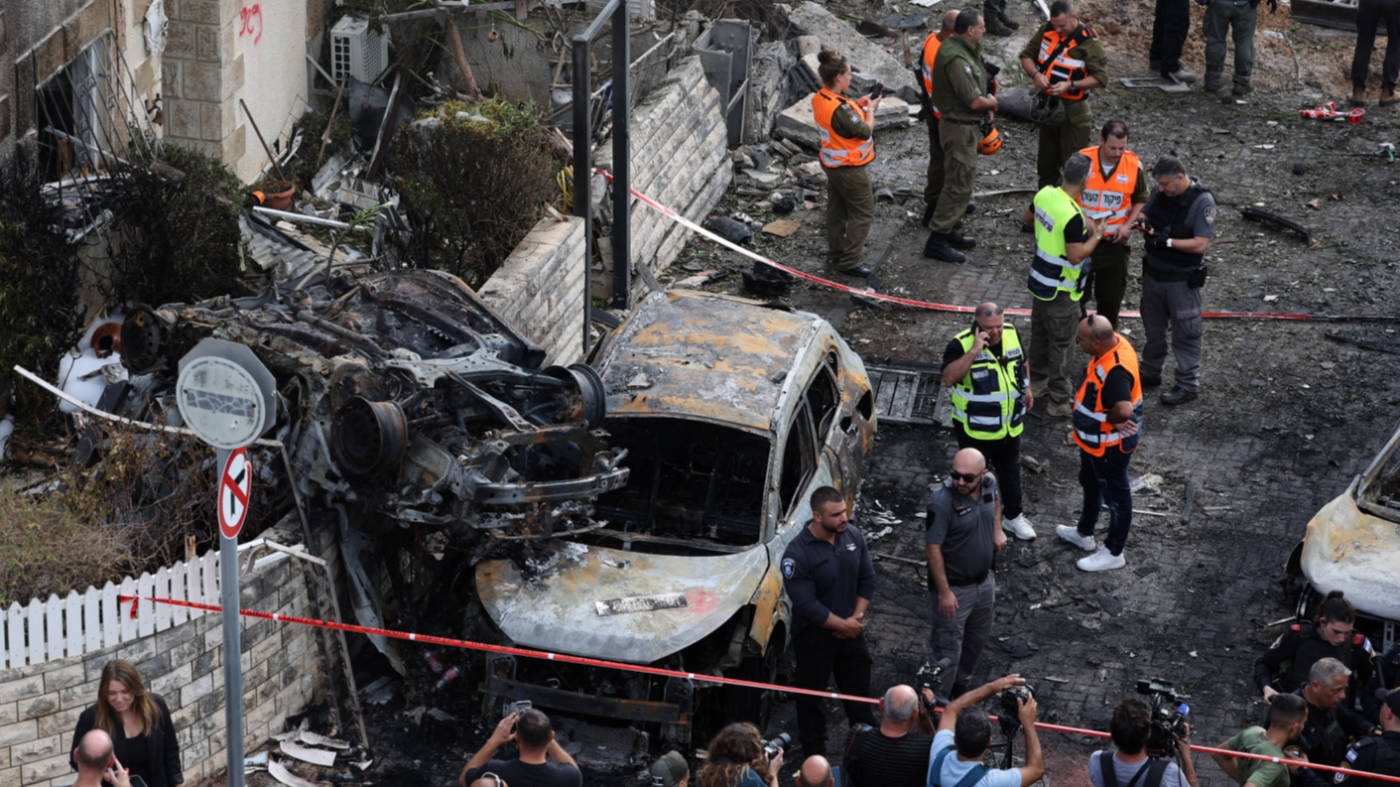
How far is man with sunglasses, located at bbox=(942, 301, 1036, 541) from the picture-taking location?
421 inches

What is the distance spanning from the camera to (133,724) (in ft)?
25.0

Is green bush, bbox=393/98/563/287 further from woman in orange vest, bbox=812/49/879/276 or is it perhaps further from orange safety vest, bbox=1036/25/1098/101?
orange safety vest, bbox=1036/25/1098/101

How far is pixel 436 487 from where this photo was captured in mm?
8914

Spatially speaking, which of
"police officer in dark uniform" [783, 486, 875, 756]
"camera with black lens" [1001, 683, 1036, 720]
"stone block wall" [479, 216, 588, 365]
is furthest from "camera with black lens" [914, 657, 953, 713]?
"stone block wall" [479, 216, 588, 365]

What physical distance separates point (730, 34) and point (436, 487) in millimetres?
9182

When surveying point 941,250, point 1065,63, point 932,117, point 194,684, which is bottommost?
point 941,250

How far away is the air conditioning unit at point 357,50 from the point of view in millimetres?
15688

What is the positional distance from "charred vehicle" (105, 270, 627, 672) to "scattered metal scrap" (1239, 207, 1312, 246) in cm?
820

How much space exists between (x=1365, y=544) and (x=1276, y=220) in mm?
6693

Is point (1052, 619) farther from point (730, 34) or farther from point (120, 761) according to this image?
point (730, 34)

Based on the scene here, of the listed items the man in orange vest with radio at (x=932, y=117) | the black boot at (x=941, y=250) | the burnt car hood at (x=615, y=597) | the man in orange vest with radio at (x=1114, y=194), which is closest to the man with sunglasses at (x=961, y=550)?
the burnt car hood at (x=615, y=597)

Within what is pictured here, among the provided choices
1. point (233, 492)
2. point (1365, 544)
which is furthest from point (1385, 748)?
point (233, 492)

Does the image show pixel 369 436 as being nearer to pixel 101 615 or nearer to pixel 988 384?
pixel 101 615

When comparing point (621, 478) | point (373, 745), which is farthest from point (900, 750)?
point (373, 745)
